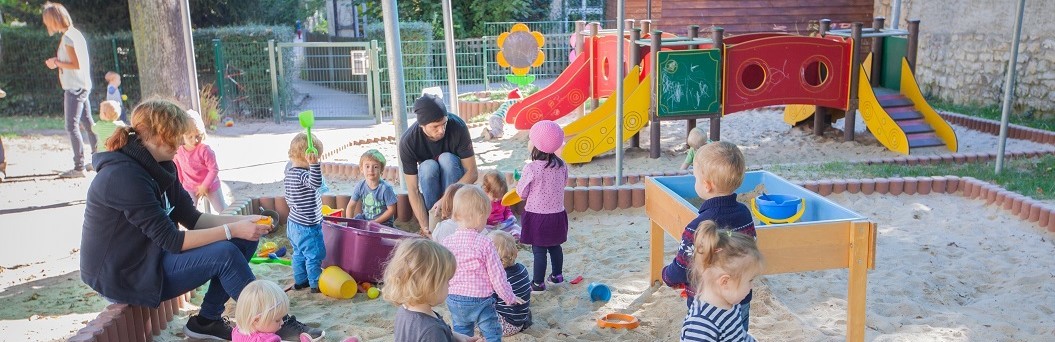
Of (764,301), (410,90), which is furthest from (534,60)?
(764,301)

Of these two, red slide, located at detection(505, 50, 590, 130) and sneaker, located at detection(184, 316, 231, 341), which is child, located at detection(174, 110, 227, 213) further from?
red slide, located at detection(505, 50, 590, 130)

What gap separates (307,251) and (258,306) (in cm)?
170

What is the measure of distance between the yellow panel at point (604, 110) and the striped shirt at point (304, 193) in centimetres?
444

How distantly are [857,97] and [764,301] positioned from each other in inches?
202

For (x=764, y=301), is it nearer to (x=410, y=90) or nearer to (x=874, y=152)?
(x=874, y=152)

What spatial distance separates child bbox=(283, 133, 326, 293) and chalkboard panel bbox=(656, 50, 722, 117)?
14.3 feet

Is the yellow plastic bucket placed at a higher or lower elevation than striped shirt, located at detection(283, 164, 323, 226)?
lower

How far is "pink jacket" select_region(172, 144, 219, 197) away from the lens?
237 inches

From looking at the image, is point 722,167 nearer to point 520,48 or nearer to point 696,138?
point 696,138

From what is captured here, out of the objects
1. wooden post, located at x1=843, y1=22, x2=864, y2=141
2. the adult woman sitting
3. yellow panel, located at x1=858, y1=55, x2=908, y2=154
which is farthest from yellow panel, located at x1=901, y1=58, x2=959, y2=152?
the adult woman sitting

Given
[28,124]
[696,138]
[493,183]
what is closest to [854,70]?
[696,138]

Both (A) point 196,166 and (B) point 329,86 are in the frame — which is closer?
(A) point 196,166

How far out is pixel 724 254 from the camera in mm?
2738

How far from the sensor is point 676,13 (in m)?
18.5
